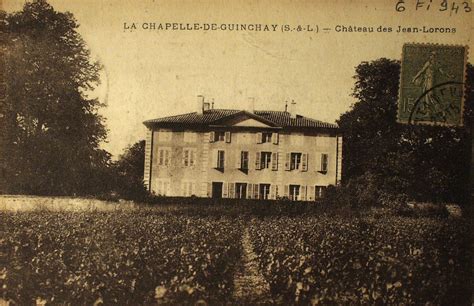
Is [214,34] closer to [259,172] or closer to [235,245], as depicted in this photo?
[259,172]

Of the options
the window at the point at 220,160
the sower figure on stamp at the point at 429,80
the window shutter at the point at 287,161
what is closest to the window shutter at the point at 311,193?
the window shutter at the point at 287,161

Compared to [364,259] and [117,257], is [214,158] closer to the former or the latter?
[117,257]

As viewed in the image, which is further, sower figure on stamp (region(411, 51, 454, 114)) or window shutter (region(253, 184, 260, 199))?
window shutter (region(253, 184, 260, 199))

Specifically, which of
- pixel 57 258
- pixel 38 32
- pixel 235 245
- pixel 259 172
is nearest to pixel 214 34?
pixel 259 172

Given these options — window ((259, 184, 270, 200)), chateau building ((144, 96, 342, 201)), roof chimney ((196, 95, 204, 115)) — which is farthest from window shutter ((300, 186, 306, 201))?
roof chimney ((196, 95, 204, 115))

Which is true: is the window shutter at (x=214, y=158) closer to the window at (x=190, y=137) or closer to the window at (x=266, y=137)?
Answer: the window at (x=190, y=137)

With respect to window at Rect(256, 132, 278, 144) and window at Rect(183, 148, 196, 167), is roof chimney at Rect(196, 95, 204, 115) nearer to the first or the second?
window at Rect(183, 148, 196, 167)
